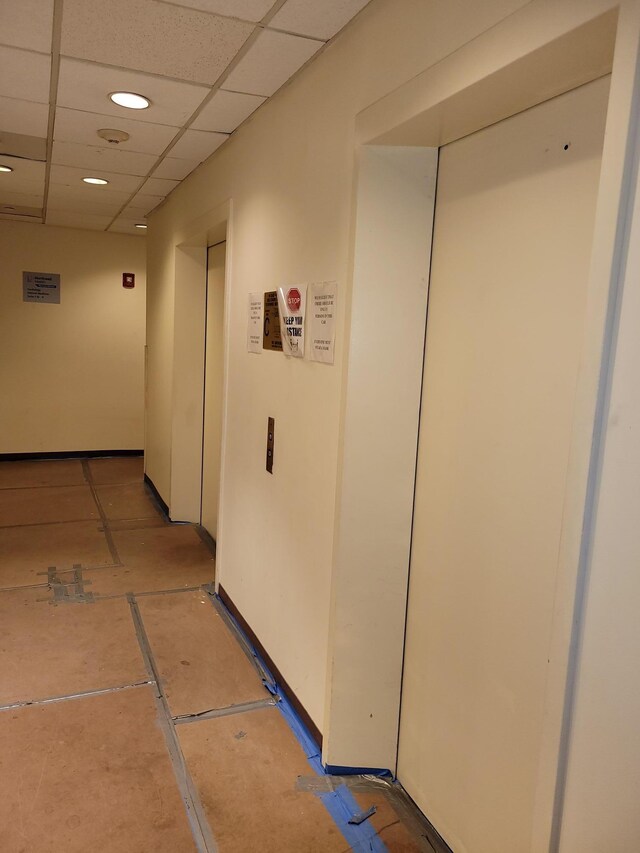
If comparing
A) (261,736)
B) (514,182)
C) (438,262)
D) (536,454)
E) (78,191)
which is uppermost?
(78,191)

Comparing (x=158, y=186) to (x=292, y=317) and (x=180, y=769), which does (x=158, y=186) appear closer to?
(x=292, y=317)

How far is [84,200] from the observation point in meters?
5.23

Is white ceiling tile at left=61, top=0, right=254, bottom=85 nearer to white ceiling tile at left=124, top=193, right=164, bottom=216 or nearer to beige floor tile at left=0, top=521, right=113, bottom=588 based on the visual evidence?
white ceiling tile at left=124, top=193, right=164, bottom=216

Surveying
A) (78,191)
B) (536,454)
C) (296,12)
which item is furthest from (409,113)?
(78,191)

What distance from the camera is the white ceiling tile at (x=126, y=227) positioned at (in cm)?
615

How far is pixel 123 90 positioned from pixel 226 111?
472mm

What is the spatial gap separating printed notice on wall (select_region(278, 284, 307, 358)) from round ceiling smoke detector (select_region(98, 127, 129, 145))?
58.8 inches

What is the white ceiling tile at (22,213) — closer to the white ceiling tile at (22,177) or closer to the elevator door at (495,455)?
the white ceiling tile at (22,177)

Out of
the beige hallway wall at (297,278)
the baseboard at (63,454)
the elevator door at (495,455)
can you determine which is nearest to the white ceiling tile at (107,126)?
the beige hallway wall at (297,278)

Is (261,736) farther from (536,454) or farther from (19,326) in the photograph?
(19,326)

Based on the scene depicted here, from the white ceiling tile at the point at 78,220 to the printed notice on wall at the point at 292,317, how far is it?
409cm

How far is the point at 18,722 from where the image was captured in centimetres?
246

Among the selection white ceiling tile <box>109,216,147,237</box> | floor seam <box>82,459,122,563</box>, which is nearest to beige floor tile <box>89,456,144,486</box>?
floor seam <box>82,459,122,563</box>

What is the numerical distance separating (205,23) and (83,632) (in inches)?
109
